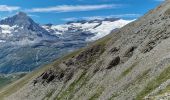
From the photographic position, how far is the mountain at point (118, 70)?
78.1 m

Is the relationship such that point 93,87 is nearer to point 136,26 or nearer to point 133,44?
point 133,44

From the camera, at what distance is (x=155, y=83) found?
71625mm

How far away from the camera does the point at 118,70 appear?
333ft

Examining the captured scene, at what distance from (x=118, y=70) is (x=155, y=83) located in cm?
3026

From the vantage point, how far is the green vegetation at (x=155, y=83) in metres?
70.4

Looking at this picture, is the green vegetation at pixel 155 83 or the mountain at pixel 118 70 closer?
the green vegetation at pixel 155 83

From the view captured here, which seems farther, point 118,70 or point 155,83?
point 118,70

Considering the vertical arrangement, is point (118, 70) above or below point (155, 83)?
below

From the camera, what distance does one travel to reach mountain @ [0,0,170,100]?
78062 millimetres

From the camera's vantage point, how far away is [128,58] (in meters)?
106

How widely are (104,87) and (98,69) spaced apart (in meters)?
19.5

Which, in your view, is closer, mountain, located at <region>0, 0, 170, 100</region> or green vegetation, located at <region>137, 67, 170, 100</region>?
green vegetation, located at <region>137, 67, 170, 100</region>

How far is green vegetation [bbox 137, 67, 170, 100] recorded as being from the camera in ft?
231

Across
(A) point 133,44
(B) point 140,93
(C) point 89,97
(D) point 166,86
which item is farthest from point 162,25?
(D) point 166,86
